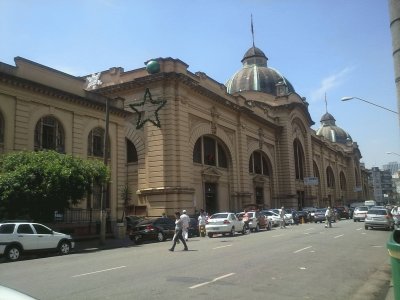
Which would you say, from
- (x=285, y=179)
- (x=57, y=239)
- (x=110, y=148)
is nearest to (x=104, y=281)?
(x=57, y=239)

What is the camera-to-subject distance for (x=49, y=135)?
90.4 feet

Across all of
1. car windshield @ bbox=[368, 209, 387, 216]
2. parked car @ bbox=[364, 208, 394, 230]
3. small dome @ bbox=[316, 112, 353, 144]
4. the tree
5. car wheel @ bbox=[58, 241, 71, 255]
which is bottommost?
car wheel @ bbox=[58, 241, 71, 255]

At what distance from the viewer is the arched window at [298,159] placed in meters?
67.2

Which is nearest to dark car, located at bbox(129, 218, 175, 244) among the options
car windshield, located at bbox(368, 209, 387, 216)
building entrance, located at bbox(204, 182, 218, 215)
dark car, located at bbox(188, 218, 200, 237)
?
dark car, located at bbox(188, 218, 200, 237)

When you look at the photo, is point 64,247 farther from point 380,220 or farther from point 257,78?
point 257,78

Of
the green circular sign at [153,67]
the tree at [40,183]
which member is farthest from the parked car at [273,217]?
the tree at [40,183]

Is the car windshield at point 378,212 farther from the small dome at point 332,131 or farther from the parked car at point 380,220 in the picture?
the small dome at point 332,131

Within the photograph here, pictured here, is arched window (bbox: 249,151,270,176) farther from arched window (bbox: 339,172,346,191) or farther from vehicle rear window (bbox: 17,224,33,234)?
arched window (bbox: 339,172,346,191)

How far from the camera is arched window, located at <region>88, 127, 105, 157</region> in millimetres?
30172

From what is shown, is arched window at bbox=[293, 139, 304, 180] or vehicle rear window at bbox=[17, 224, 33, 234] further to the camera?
arched window at bbox=[293, 139, 304, 180]

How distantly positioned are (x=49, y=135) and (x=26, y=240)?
35.2ft

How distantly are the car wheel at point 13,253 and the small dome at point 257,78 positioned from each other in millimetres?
52272

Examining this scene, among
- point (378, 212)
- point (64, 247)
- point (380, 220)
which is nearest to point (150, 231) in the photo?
point (64, 247)

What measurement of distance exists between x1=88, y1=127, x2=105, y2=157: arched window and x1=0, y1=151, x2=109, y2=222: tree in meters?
7.04
